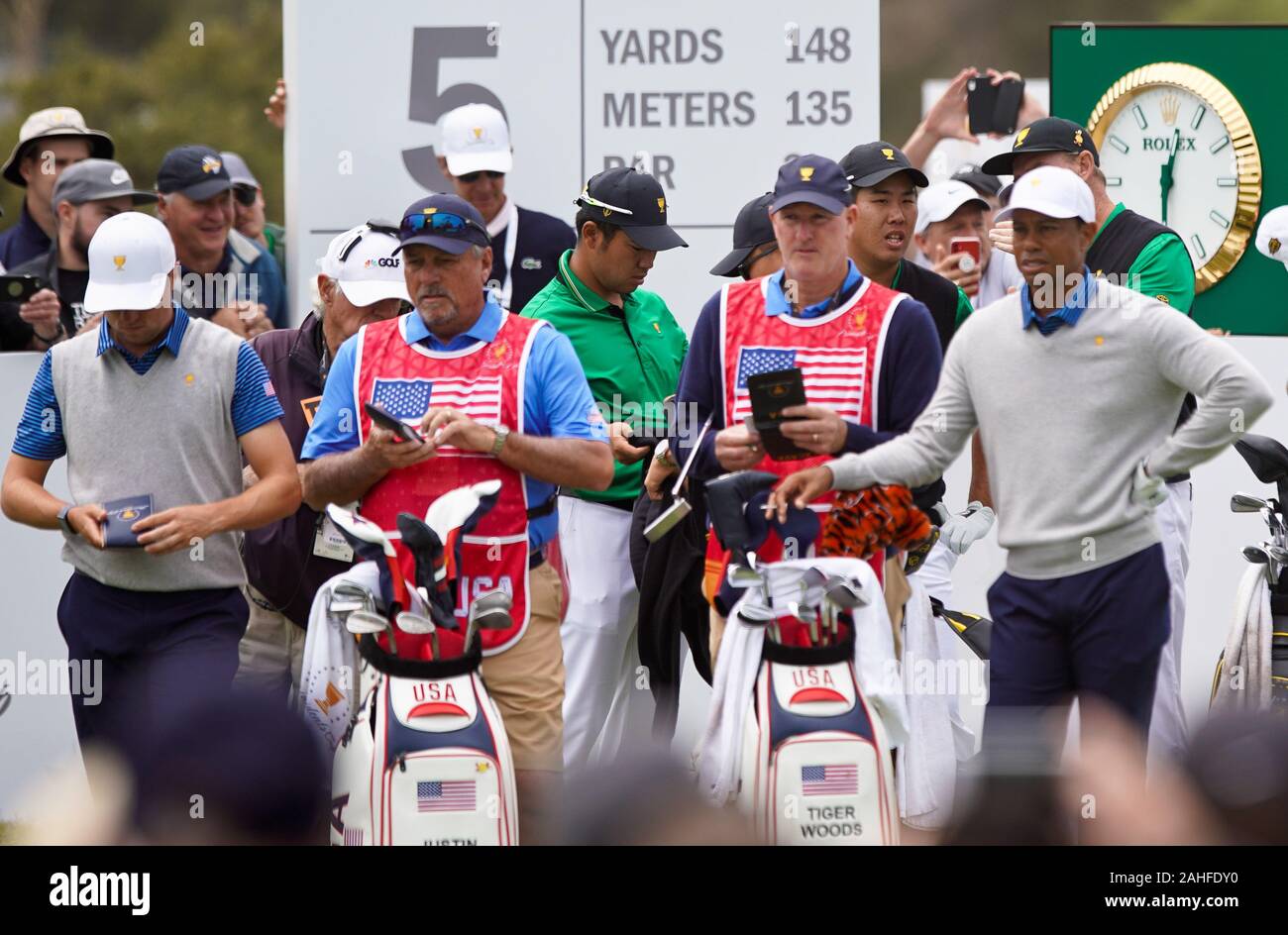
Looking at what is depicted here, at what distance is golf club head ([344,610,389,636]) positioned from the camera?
4945mm

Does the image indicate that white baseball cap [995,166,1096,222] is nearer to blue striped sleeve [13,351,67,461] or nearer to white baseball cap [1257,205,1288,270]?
white baseball cap [1257,205,1288,270]

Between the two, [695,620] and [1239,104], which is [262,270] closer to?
[695,620]

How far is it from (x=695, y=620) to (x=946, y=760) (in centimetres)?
105

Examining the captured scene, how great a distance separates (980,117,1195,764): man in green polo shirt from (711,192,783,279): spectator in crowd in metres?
0.69

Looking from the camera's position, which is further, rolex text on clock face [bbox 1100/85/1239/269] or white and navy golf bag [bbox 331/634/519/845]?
rolex text on clock face [bbox 1100/85/1239/269]

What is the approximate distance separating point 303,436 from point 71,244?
154 centimetres

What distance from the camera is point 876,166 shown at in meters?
6.36

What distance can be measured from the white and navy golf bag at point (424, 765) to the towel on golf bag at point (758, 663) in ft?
1.71

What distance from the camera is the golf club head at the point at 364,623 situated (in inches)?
195

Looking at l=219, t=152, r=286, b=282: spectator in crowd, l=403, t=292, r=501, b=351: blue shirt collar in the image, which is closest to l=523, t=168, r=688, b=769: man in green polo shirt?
l=403, t=292, r=501, b=351: blue shirt collar

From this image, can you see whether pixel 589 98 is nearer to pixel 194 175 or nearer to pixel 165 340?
pixel 194 175

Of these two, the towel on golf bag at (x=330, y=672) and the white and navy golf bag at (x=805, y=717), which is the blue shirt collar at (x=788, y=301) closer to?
the white and navy golf bag at (x=805, y=717)
